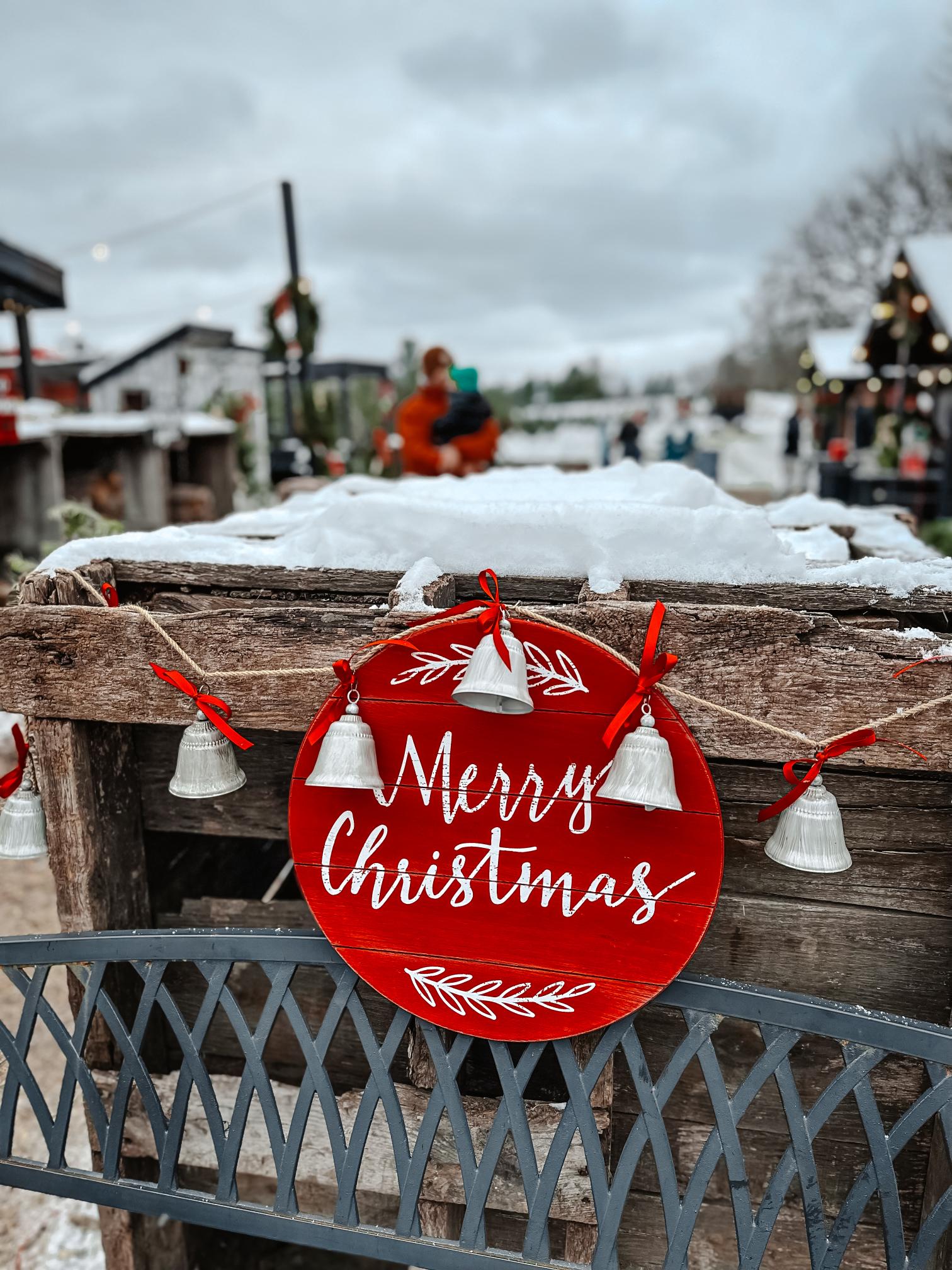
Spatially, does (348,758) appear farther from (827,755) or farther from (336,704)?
(827,755)

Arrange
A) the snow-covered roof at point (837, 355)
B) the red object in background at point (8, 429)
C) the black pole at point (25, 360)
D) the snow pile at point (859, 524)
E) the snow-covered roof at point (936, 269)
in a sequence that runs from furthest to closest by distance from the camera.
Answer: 1. the snow-covered roof at point (837, 355)
2. the black pole at point (25, 360)
3. the snow-covered roof at point (936, 269)
4. the red object in background at point (8, 429)
5. the snow pile at point (859, 524)

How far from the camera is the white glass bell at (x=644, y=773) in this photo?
146 cm

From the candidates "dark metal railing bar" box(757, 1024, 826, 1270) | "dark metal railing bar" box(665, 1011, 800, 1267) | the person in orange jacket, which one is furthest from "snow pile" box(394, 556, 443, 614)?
the person in orange jacket

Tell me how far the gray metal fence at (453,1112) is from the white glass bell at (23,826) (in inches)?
9.5

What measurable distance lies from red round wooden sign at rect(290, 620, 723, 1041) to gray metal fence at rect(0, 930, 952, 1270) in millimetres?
91

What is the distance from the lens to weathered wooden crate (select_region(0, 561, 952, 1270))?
1.67m

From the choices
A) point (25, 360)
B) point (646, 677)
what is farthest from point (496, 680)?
point (25, 360)

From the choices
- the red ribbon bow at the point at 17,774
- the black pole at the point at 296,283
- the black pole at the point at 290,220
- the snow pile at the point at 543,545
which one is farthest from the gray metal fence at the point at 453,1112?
the black pole at the point at 290,220

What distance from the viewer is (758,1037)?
220 centimetres

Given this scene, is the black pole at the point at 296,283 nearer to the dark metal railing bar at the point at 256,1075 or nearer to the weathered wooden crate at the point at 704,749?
the weathered wooden crate at the point at 704,749

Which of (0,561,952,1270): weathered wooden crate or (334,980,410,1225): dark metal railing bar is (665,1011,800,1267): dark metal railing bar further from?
(334,980,410,1225): dark metal railing bar

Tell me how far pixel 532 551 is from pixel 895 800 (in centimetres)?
105

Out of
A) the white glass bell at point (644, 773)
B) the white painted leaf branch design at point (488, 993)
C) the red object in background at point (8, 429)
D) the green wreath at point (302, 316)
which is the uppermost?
the green wreath at point (302, 316)

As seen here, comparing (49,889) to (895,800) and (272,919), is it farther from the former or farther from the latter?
(895,800)
